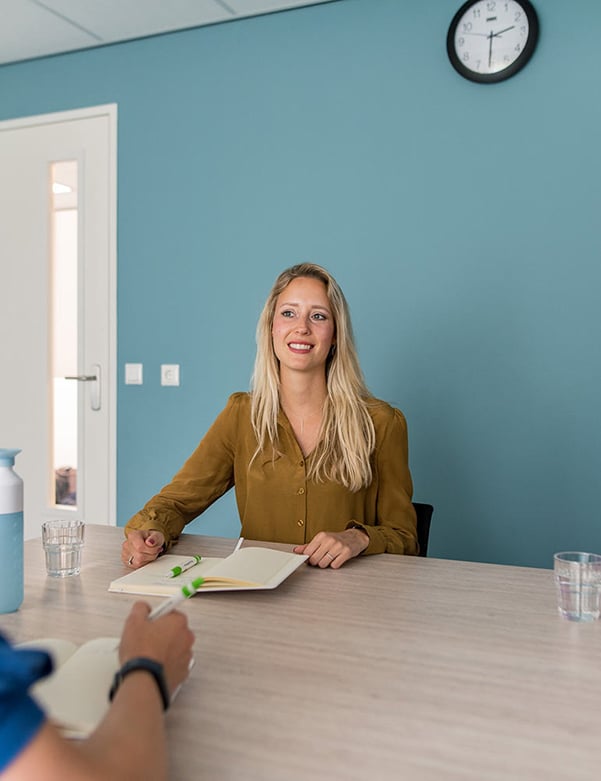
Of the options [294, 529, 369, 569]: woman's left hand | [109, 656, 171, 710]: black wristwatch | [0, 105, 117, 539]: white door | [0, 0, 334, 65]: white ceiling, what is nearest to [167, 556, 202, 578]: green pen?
[294, 529, 369, 569]: woman's left hand

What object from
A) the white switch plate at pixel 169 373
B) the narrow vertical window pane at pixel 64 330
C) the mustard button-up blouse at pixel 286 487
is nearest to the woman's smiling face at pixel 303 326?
the mustard button-up blouse at pixel 286 487

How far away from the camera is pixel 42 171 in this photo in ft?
11.5

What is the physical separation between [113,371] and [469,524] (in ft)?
5.46

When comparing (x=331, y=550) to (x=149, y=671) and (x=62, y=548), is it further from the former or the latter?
(x=149, y=671)

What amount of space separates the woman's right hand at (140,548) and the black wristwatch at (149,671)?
660mm

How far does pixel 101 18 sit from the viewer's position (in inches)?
119

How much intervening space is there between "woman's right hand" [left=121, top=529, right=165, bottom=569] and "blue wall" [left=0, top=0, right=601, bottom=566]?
1475 millimetres

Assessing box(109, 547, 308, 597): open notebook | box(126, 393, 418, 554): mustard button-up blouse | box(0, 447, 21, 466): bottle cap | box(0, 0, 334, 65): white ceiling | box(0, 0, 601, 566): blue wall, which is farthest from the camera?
box(0, 0, 334, 65): white ceiling

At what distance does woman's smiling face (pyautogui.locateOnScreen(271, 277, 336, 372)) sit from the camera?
1.88 meters

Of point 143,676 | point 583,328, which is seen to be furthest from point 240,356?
point 143,676

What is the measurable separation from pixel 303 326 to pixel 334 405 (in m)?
0.22

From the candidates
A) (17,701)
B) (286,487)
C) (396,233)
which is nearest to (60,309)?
(396,233)

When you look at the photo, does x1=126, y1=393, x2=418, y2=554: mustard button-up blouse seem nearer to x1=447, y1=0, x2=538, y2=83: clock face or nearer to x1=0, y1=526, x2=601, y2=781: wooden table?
x1=0, y1=526, x2=601, y2=781: wooden table

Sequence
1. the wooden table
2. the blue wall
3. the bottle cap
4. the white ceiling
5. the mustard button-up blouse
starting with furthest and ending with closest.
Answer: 1. the white ceiling
2. the blue wall
3. the mustard button-up blouse
4. the bottle cap
5. the wooden table
